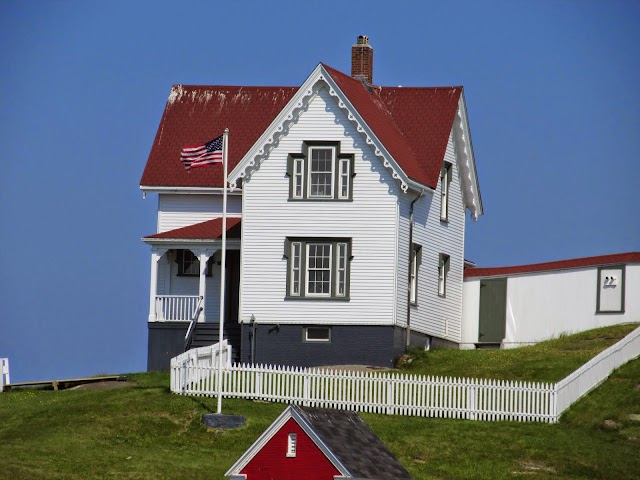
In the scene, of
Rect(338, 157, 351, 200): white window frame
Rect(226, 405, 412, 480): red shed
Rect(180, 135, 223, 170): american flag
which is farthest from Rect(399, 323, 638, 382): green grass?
Rect(226, 405, 412, 480): red shed

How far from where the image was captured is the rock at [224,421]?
141 feet

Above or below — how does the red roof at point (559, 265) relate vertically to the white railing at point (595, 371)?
above

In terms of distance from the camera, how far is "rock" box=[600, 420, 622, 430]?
43094mm

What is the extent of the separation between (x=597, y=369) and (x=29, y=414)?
1595 cm

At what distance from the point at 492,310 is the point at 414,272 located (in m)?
5.12

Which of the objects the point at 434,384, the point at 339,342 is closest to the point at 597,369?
the point at 434,384

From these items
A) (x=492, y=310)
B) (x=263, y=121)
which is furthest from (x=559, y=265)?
(x=263, y=121)

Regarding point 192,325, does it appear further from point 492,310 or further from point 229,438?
point 229,438

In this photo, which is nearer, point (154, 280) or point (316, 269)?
point (316, 269)

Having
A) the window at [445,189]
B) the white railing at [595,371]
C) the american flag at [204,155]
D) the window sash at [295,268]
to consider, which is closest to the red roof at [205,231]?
the window sash at [295,268]

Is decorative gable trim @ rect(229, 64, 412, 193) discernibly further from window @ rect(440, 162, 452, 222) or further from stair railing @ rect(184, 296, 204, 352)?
stair railing @ rect(184, 296, 204, 352)

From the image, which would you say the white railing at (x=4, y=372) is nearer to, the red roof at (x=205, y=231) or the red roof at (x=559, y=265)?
the red roof at (x=205, y=231)

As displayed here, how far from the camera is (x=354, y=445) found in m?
34.8

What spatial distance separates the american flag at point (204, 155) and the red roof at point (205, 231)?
335 inches
